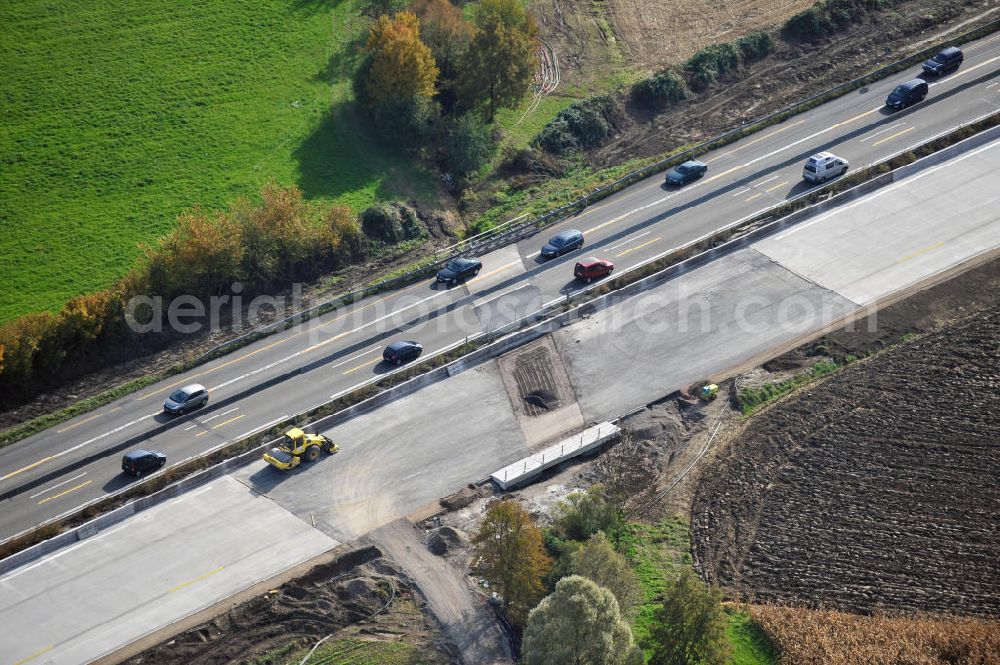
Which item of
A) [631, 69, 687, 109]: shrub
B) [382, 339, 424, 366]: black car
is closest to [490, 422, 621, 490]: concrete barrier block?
[382, 339, 424, 366]: black car

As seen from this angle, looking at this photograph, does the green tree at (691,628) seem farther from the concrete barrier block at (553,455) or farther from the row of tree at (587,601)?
the concrete barrier block at (553,455)

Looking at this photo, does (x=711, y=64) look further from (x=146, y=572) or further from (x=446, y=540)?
(x=146, y=572)

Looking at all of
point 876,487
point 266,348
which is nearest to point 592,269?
point 266,348

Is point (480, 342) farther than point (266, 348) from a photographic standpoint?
No

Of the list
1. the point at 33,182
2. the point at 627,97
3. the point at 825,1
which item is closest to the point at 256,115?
the point at 33,182

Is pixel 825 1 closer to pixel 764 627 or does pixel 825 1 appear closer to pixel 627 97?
pixel 627 97

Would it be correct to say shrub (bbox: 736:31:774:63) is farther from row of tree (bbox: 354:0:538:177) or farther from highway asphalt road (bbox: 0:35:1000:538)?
row of tree (bbox: 354:0:538:177)
